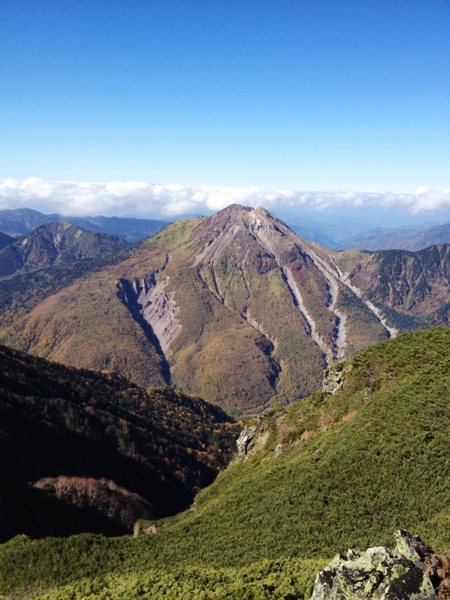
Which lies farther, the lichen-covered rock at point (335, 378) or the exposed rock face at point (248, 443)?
the exposed rock face at point (248, 443)

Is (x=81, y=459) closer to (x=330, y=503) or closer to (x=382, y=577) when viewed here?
(x=330, y=503)

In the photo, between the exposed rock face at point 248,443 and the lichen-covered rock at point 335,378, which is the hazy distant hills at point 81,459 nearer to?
the exposed rock face at point 248,443

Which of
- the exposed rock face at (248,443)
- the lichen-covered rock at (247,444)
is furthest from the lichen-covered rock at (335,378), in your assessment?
the lichen-covered rock at (247,444)

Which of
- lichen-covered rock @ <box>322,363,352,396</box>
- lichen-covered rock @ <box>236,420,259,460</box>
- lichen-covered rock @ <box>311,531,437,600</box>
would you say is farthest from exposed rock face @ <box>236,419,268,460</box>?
lichen-covered rock @ <box>311,531,437,600</box>

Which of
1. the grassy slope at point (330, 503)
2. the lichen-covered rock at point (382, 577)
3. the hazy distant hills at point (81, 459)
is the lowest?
the hazy distant hills at point (81, 459)

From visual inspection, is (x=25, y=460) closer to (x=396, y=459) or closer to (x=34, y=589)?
(x=34, y=589)

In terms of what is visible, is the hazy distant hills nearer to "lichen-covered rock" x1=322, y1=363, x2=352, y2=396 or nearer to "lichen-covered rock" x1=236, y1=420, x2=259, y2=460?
"lichen-covered rock" x1=236, y1=420, x2=259, y2=460
